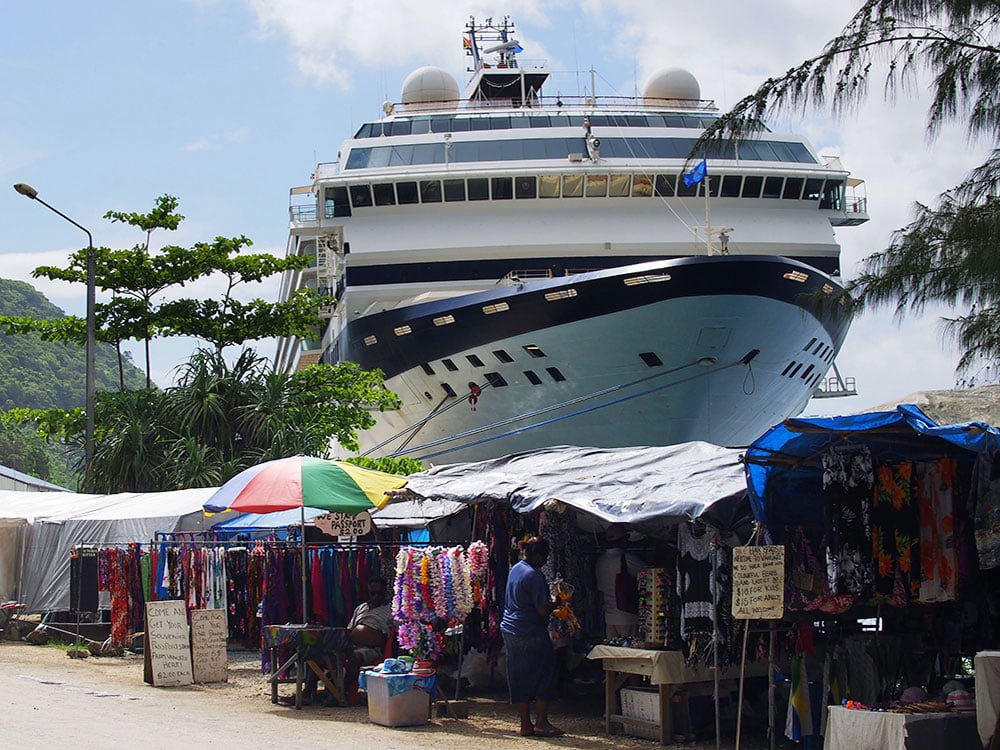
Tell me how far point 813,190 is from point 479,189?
792 cm

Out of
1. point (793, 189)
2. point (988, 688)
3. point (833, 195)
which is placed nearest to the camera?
point (988, 688)

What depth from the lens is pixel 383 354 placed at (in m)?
26.4

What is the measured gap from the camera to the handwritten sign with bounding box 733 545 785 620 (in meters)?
7.77

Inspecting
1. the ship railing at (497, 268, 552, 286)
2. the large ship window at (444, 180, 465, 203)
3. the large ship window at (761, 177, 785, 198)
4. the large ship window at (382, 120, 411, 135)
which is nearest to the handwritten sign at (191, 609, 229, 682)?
the ship railing at (497, 268, 552, 286)

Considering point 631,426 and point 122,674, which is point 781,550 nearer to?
point 122,674

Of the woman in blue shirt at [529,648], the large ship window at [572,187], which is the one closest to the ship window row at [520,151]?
the large ship window at [572,187]

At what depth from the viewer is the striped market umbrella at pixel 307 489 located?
11078 millimetres

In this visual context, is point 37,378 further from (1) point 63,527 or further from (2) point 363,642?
(2) point 363,642

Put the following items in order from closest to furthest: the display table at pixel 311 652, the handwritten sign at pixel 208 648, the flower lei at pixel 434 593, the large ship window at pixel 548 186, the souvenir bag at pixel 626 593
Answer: the souvenir bag at pixel 626 593 < the flower lei at pixel 434 593 < the display table at pixel 311 652 < the handwritten sign at pixel 208 648 < the large ship window at pixel 548 186

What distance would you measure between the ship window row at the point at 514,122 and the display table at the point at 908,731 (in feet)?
81.5

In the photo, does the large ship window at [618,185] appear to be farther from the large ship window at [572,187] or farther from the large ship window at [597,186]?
the large ship window at [572,187]

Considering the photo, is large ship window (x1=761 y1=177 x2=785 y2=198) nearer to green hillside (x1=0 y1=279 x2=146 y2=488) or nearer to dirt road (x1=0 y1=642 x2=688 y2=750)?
dirt road (x1=0 y1=642 x2=688 y2=750)

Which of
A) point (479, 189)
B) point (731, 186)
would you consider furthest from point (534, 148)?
point (731, 186)

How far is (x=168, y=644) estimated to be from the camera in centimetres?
1196
